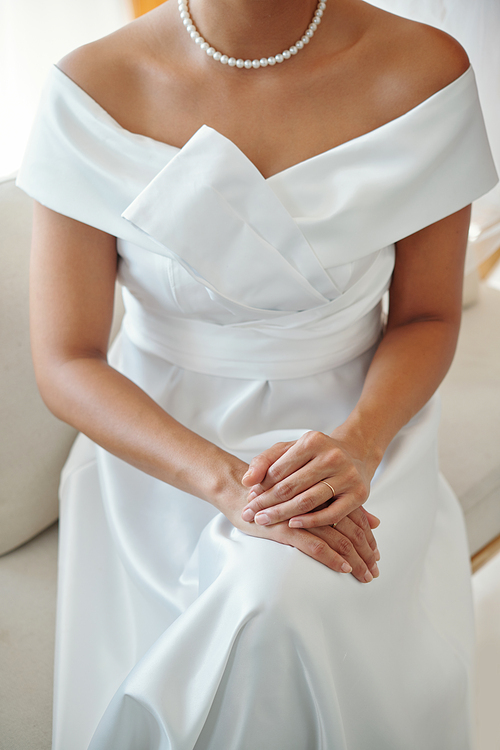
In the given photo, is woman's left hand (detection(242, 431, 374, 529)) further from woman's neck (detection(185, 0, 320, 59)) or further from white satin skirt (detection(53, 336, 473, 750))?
woman's neck (detection(185, 0, 320, 59))

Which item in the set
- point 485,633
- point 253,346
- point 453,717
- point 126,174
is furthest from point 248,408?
point 485,633

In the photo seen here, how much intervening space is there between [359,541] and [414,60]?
2.42ft

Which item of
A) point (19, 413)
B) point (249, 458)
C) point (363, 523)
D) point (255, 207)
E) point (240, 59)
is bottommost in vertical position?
point (19, 413)

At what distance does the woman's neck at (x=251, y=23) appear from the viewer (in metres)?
0.92

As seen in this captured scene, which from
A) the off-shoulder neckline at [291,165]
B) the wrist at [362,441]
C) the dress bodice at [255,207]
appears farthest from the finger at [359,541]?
the off-shoulder neckline at [291,165]

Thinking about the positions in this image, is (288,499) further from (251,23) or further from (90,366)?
(251,23)

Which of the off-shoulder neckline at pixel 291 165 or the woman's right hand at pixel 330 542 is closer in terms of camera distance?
the woman's right hand at pixel 330 542

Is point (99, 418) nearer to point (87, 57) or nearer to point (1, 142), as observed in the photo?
point (87, 57)

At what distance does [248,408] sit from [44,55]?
1.16 metres

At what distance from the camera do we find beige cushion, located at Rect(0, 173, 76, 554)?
3.58ft

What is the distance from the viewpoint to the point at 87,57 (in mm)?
962

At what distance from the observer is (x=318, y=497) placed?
2.56 ft

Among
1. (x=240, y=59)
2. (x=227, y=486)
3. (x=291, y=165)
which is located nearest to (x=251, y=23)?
(x=240, y=59)

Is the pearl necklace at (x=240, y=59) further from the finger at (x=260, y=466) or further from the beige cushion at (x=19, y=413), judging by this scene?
the finger at (x=260, y=466)
